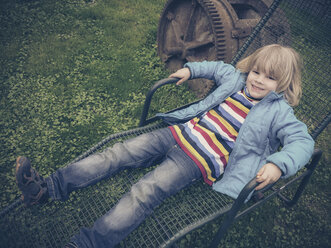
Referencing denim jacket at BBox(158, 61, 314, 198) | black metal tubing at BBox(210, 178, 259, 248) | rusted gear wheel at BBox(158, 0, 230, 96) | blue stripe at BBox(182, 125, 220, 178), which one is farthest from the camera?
rusted gear wheel at BBox(158, 0, 230, 96)

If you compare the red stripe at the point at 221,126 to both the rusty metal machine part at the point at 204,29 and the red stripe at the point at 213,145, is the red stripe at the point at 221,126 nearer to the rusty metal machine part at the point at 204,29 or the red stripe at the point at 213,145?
the red stripe at the point at 213,145

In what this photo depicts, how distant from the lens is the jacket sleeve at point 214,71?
7.32 feet

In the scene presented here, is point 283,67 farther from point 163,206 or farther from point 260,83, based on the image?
point 163,206

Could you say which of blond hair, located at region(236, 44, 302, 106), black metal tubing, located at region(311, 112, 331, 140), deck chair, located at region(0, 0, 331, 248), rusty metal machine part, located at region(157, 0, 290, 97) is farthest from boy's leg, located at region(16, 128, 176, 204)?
black metal tubing, located at region(311, 112, 331, 140)

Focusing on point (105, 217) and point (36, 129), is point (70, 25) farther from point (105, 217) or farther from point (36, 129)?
point (105, 217)

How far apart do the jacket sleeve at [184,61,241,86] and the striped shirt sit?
0.65ft

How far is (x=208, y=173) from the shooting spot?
1929 millimetres

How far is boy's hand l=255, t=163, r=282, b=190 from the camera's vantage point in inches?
58.7

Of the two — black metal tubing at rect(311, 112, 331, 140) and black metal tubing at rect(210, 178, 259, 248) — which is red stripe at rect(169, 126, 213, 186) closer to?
black metal tubing at rect(210, 178, 259, 248)

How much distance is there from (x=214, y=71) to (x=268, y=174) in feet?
3.98

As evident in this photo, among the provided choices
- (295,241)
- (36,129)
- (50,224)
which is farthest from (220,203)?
(36,129)

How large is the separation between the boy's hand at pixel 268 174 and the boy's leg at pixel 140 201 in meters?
0.53

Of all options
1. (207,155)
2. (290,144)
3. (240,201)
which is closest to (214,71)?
(207,155)

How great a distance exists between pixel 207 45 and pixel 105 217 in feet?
8.08
